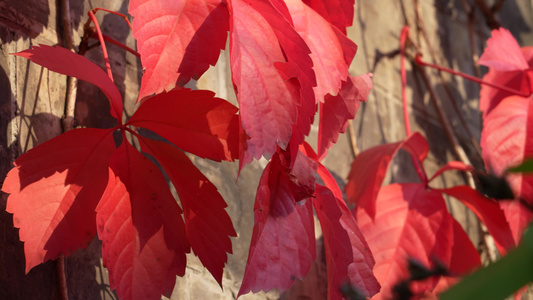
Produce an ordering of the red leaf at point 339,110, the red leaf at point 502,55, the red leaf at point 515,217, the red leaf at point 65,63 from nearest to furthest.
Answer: the red leaf at point 65,63, the red leaf at point 339,110, the red leaf at point 515,217, the red leaf at point 502,55

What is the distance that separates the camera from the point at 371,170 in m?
0.73

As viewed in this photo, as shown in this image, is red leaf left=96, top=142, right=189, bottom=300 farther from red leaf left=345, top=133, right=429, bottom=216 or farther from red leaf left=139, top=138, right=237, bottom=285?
red leaf left=345, top=133, right=429, bottom=216

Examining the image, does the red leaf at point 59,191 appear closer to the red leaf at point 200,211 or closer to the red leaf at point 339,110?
the red leaf at point 200,211

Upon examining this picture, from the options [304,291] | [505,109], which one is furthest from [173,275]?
[505,109]

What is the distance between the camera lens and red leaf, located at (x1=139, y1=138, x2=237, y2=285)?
0.49m

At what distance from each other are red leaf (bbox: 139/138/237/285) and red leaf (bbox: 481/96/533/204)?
1.34 feet

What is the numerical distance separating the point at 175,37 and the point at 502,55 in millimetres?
589

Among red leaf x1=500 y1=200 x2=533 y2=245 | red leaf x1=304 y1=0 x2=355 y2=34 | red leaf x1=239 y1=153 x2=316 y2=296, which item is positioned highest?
red leaf x1=304 y1=0 x2=355 y2=34

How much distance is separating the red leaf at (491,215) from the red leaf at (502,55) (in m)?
0.21

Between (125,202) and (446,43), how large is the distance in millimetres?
1085

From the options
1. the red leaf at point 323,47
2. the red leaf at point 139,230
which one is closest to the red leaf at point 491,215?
the red leaf at point 323,47

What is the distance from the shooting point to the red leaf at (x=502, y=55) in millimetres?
832

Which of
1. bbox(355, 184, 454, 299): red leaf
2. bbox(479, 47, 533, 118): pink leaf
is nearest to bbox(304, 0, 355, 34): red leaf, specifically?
bbox(355, 184, 454, 299): red leaf

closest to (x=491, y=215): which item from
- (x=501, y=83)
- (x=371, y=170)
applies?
(x=371, y=170)
